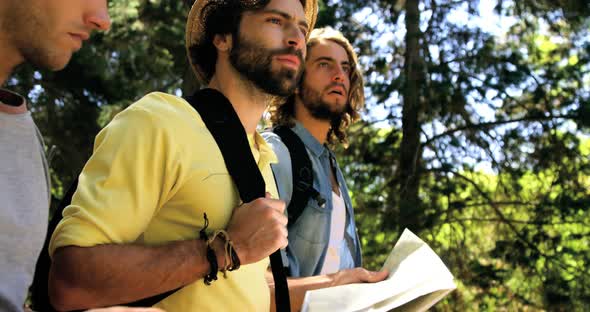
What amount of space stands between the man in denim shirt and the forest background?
3.42 meters

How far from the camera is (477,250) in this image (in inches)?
301

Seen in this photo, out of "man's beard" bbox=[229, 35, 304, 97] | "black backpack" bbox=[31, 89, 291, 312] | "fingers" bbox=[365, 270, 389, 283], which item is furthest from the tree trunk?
"black backpack" bbox=[31, 89, 291, 312]

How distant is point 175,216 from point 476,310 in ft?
20.5

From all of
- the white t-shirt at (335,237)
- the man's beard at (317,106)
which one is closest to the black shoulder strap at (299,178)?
the white t-shirt at (335,237)

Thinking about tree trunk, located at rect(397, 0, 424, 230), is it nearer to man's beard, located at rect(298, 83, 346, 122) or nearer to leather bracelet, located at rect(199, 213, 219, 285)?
man's beard, located at rect(298, 83, 346, 122)

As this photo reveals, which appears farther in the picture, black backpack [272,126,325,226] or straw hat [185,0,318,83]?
black backpack [272,126,325,226]

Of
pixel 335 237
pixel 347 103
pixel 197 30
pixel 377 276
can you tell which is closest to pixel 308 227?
pixel 335 237

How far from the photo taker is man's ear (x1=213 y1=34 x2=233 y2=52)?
7.98 ft

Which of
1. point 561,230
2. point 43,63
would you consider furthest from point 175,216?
point 561,230

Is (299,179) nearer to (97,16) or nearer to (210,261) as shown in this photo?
(210,261)

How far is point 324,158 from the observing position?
3318 mm

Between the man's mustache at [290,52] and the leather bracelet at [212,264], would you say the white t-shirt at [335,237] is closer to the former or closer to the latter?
the man's mustache at [290,52]

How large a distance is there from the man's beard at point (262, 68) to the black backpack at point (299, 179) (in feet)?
1.83

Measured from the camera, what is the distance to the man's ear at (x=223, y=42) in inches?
95.7
